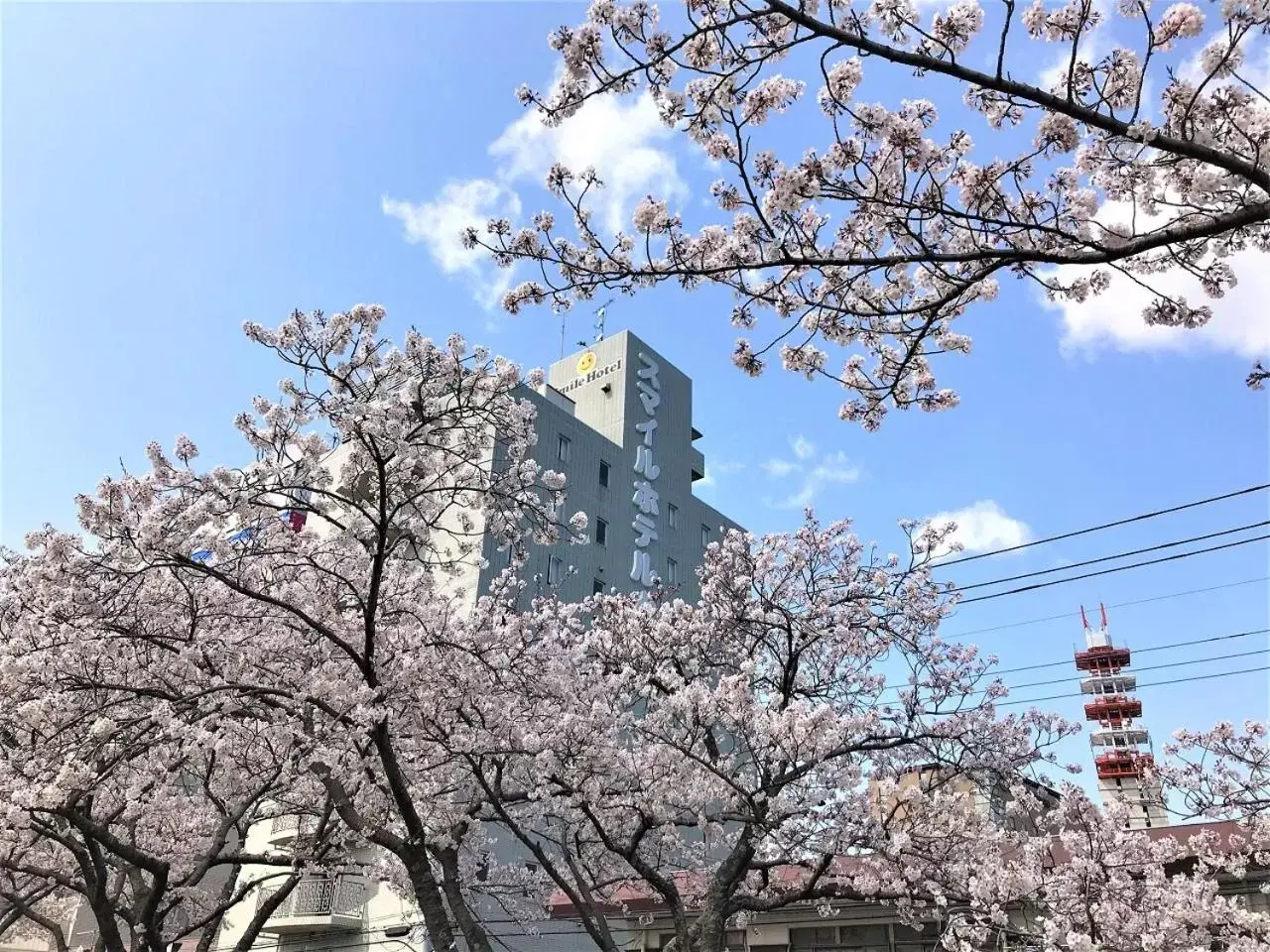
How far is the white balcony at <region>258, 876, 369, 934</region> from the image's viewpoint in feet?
59.5

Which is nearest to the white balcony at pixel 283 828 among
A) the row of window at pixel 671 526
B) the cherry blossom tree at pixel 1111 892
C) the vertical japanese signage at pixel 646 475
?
the row of window at pixel 671 526

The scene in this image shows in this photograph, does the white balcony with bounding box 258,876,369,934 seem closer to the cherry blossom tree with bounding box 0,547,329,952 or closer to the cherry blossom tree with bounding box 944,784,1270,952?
the cherry blossom tree with bounding box 0,547,329,952

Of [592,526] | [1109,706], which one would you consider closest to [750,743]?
[592,526]

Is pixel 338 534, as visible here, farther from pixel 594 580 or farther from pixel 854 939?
pixel 594 580

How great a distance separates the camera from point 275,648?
9.58 metres

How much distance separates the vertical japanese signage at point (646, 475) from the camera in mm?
25953

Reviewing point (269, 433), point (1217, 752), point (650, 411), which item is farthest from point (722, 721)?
point (650, 411)

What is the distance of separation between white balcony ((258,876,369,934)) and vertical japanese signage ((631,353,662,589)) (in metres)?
11.0

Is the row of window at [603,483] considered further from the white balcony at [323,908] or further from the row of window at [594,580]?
the white balcony at [323,908]

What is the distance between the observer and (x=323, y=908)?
717 inches

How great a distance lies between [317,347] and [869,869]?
8.86m

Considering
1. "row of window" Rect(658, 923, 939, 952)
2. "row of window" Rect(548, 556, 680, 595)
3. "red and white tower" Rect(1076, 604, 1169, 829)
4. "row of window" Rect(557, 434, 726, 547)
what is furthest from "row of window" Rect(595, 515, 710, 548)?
"red and white tower" Rect(1076, 604, 1169, 829)

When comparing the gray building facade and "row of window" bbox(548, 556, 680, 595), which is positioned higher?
the gray building facade

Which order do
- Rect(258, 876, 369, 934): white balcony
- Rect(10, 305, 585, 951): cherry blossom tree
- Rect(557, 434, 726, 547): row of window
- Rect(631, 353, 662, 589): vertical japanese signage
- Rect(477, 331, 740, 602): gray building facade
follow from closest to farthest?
Rect(10, 305, 585, 951): cherry blossom tree → Rect(258, 876, 369, 934): white balcony → Rect(477, 331, 740, 602): gray building facade → Rect(557, 434, 726, 547): row of window → Rect(631, 353, 662, 589): vertical japanese signage
